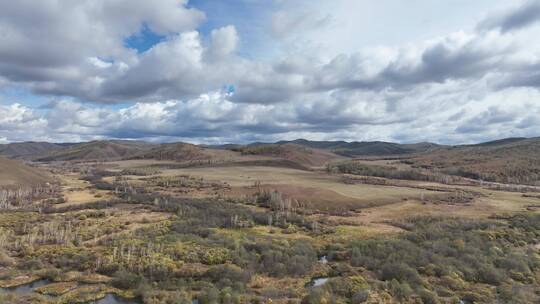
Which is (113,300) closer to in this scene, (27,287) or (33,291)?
(33,291)

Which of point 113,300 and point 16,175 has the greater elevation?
point 16,175

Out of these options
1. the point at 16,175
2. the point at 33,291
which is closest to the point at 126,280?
the point at 33,291

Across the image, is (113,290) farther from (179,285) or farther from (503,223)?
(503,223)

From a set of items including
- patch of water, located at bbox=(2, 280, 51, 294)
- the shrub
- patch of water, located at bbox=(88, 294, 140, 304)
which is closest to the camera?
patch of water, located at bbox=(88, 294, 140, 304)

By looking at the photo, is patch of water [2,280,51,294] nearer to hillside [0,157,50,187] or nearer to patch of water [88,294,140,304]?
patch of water [88,294,140,304]

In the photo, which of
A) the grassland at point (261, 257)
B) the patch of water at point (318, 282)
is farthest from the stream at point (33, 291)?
the patch of water at point (318, 282)

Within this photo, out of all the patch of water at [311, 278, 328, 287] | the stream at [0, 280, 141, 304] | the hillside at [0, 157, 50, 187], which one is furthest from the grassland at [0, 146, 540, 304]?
the hillside at [0, 157, 50, 187]

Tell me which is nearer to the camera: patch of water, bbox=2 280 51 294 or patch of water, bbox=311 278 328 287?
patch of water, bbox=2 280 51 294

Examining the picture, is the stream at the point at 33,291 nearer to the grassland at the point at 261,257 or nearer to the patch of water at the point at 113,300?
the patch of water at the point at 113,300
